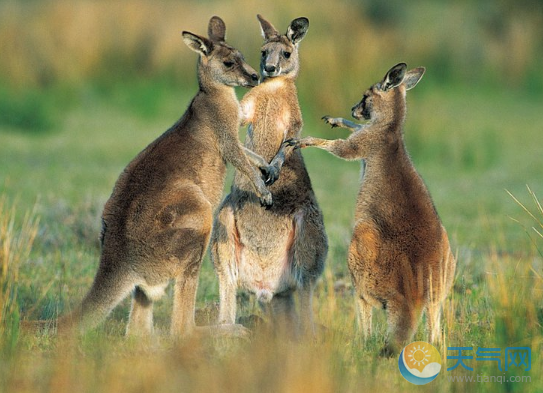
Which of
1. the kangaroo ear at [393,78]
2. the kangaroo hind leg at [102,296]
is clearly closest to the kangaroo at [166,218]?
the kangaroo hind leg at [102,296]

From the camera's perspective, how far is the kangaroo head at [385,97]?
689 centimetres

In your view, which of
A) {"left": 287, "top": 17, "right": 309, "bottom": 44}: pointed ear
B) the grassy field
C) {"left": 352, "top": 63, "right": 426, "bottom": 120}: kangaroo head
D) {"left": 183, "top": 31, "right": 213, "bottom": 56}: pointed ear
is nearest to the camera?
the grassy field

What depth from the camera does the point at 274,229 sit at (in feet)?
21.6

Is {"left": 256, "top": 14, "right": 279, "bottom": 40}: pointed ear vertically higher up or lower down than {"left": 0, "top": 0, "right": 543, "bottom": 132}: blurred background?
lower down

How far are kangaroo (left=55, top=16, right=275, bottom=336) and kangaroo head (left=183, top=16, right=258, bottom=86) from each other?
271 millimetres

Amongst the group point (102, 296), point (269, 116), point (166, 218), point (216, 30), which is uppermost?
point (216, 30)

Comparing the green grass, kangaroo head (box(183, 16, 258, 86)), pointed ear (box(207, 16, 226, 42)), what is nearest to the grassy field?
the green grass

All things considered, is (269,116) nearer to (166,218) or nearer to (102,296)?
(166,218)

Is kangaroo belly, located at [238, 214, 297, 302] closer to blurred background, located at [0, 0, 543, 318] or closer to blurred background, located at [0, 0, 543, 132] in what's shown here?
blurred background, located at [0, 0, 543, 318]

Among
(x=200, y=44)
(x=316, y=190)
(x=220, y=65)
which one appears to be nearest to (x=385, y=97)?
(x=220, y=65)

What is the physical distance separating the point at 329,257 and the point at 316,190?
4046 mm

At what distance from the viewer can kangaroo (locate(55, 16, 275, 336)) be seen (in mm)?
5574

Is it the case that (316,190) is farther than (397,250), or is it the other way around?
(316,190)

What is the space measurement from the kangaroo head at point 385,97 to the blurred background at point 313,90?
334cm
